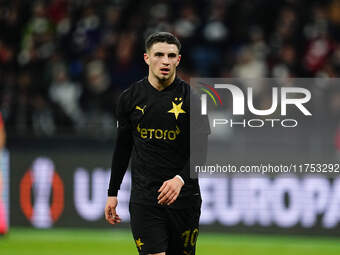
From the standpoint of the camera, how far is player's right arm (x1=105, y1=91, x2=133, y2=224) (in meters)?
5.84

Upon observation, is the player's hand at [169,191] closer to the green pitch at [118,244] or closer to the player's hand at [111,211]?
the player's hand at [111,211]

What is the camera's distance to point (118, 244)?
11.0m

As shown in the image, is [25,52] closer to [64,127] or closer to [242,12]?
[64,127]

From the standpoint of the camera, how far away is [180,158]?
5820 millimetres

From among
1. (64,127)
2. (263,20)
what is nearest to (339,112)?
(263,20)

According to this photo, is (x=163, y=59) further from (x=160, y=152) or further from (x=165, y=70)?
(x=160, y=152)

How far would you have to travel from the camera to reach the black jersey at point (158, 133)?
577cm

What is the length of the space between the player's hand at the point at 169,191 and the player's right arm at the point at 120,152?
543 mm

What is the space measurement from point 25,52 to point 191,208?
906cm

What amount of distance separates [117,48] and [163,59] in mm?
7866

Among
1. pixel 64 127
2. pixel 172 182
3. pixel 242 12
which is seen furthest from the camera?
pixel 242 12

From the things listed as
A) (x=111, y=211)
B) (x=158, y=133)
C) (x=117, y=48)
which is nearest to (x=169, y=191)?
(x=158, y=133)

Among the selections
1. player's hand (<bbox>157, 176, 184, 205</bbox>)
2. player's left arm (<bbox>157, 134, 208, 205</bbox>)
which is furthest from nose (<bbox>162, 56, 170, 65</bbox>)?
player's hand (<bbox>157, 176, 184, 205</bbox>)

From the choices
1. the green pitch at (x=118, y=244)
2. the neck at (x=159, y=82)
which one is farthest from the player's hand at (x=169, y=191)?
Answer: the green pitch at (x=118, y=244)
